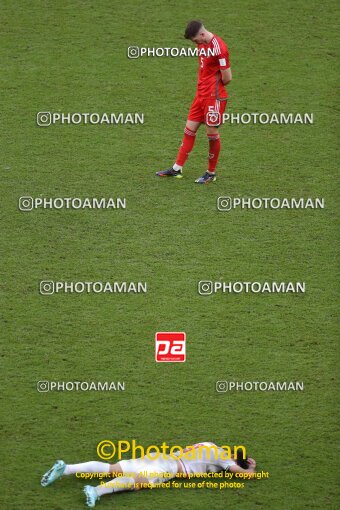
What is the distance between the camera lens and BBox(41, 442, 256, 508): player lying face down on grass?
838cm

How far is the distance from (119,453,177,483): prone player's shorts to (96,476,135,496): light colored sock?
76mm

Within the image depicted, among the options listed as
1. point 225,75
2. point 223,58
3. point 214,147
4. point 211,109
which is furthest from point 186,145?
point 223,58

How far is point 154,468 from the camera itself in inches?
336

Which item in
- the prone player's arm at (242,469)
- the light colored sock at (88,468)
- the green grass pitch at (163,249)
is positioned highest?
the green grass pitch at (163,249)

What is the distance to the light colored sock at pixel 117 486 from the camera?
8.33 m

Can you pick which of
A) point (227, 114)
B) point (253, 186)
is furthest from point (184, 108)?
point (253, 186)

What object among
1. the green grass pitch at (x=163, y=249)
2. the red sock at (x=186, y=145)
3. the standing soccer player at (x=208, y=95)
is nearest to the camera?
the green grass pitch at (x=163, y=249)

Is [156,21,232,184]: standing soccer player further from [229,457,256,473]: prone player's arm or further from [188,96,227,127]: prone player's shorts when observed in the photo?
[229,457,256,473]: prone player's arm

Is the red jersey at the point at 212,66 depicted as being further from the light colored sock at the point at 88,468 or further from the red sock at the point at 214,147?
the light colored sock at the point at 88,468

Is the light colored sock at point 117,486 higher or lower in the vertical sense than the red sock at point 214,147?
lower

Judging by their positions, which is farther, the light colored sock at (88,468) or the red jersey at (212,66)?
the red jersey at (212,66)

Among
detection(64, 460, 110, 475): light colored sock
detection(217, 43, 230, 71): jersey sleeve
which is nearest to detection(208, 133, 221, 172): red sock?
detection(217, 43, 230, 71): jersey sleeve

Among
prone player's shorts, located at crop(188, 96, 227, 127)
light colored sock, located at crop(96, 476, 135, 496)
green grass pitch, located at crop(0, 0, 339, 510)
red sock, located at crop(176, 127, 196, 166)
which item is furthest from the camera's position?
red sock, located at crop(176, 127, 196, 166)

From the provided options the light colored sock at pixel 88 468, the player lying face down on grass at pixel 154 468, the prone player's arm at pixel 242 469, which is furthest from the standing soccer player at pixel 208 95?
the light colored sock at pixel 88 468
